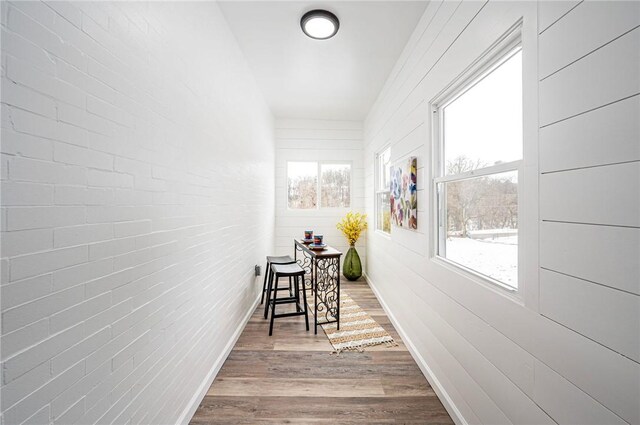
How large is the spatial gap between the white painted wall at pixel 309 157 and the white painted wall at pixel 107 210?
2.85 m

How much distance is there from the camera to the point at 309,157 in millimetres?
4898

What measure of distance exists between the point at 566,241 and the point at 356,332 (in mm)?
2169

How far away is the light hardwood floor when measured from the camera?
1.70 m

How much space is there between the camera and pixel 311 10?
2.13 m

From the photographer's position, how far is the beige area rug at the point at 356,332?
8.32 ft

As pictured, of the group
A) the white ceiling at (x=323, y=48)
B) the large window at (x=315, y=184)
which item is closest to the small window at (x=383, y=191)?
the white ceiling at (x=323, y=48)

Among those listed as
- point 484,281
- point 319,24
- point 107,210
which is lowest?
point 484,281

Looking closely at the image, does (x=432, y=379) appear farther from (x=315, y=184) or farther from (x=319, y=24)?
(x=315, y=184)

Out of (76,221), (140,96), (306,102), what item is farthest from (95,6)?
(306,102)

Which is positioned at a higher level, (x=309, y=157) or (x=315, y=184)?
(x=309, y=157)

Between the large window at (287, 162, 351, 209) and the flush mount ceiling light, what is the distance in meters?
2.63

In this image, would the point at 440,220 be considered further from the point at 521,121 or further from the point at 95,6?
the point at 95,6

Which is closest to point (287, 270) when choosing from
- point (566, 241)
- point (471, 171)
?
point (471, 171)

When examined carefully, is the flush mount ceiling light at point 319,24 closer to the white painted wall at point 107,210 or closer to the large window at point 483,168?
the white painted wall at point 107,210
